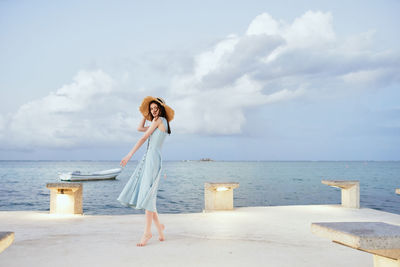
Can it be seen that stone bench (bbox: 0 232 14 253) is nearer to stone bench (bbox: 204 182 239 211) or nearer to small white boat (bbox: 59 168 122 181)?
stone bench (bbox: 204 182 239 211)

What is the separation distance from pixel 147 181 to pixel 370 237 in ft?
9.90

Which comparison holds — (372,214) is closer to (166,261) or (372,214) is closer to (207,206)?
(207,206)

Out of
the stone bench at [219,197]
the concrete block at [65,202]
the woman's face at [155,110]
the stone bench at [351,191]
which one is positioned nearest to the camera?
the woman's face at [155,110]

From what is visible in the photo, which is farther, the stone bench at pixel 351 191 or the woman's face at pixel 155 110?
the stone bench at pixel 351 191

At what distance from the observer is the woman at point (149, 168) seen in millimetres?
4488

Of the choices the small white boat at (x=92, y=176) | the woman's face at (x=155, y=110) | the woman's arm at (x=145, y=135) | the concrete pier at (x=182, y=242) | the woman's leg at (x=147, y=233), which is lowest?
the small white boat at (x=92, y=176)

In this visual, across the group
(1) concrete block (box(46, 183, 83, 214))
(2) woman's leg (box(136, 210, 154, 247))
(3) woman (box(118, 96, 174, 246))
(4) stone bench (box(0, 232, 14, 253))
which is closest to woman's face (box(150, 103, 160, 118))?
(3) woman (box(118, 96, 174, 246))

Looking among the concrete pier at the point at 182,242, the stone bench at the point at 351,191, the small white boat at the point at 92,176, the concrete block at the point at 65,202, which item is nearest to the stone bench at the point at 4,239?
the concrete pier at the point at 182,242

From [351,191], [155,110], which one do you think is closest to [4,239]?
[155,110]

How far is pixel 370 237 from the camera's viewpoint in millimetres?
2133

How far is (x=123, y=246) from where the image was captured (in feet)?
14.8

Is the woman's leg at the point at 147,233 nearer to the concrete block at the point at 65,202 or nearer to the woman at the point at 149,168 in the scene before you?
the woman at the point at 149,168

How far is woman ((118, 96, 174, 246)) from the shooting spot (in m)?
4.49

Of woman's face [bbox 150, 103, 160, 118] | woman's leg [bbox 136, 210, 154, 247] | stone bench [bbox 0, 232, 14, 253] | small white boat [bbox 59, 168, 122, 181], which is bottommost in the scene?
small white boat [bbox 59, 168, 122, 181]
